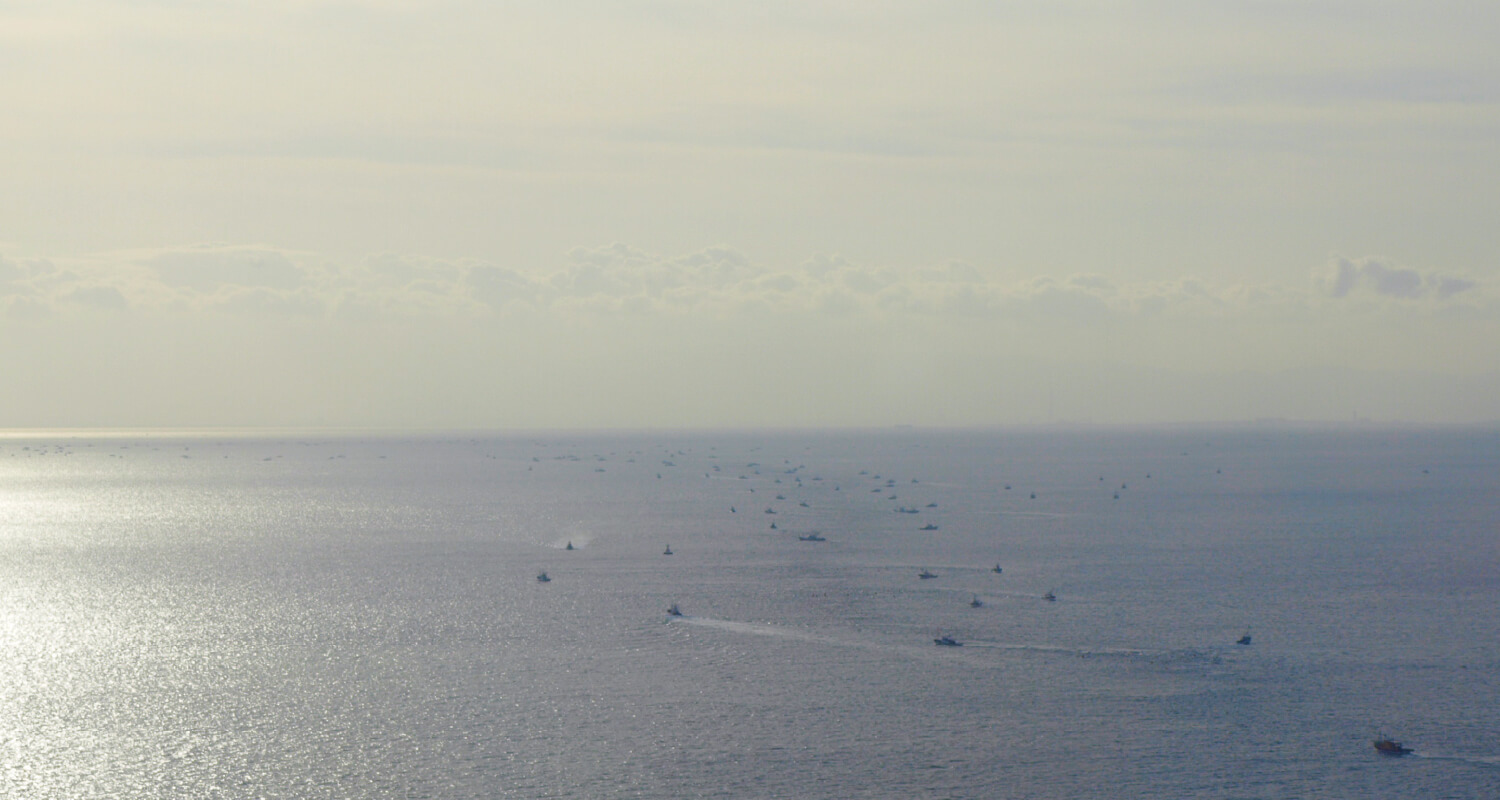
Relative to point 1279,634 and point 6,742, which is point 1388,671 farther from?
point 6,742

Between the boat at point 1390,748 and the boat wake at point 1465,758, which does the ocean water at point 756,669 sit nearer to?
the boat wake at point 1465,758

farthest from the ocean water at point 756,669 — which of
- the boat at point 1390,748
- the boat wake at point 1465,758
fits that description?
the boat at point 1390,748

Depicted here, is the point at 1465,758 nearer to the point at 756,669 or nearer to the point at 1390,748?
the point at 1390,748

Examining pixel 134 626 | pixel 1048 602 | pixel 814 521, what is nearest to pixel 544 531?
pixel 814 521

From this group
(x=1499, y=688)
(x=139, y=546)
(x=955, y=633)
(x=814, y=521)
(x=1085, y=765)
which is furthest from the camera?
(x=814, y=521)

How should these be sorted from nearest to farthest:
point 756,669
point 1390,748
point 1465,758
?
point 1465,758, point 1390,748, point 756,669

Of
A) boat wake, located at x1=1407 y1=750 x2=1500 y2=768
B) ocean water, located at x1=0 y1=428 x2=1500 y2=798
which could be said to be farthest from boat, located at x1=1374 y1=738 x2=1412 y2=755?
ocean water, located at x1=0 y1=428 x2=1500 y2=798

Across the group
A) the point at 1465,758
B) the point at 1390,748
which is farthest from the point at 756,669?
the point at 1465,758

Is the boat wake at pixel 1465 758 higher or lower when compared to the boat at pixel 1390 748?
lower
